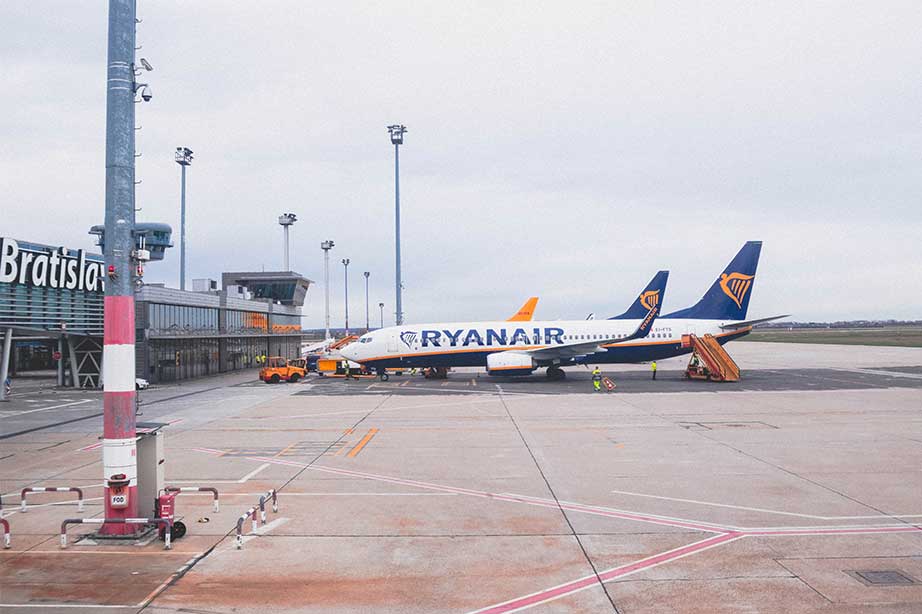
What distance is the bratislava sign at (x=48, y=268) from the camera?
3534cm

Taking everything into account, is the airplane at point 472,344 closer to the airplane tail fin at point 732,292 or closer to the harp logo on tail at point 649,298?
the harp logo on tail at point 649,298

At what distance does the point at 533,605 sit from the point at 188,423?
928 inches

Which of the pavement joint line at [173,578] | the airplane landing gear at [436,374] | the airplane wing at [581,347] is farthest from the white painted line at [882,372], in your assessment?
the pavement joint line at [173,578]

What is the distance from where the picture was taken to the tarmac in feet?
31.6

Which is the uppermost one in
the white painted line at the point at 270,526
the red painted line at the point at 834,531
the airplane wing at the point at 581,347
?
the airplane wing at the point at 581,347

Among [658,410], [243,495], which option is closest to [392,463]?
[243,495]

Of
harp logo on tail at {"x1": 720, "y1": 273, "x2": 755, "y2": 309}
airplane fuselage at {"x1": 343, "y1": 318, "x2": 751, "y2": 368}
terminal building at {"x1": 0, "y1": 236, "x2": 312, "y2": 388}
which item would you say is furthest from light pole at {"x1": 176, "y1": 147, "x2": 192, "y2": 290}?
harp logo on tail at {"x1": 720, "y1": 273, "x2": 755, "y2": 309}

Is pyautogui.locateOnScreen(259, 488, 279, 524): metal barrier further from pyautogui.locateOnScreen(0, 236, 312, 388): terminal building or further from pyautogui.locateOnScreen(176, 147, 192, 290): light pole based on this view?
pyautogui.locateOnScreen(176, 147, 192, 290): light pole

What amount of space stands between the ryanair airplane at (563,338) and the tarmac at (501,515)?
18173 millimetres

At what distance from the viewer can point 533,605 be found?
9195mm

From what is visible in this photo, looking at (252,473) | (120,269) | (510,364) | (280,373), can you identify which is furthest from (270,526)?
(280,373)

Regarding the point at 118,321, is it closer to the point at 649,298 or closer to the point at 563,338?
the point at 563,338

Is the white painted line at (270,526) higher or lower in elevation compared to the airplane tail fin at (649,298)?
lower

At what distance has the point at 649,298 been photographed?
5409cm
